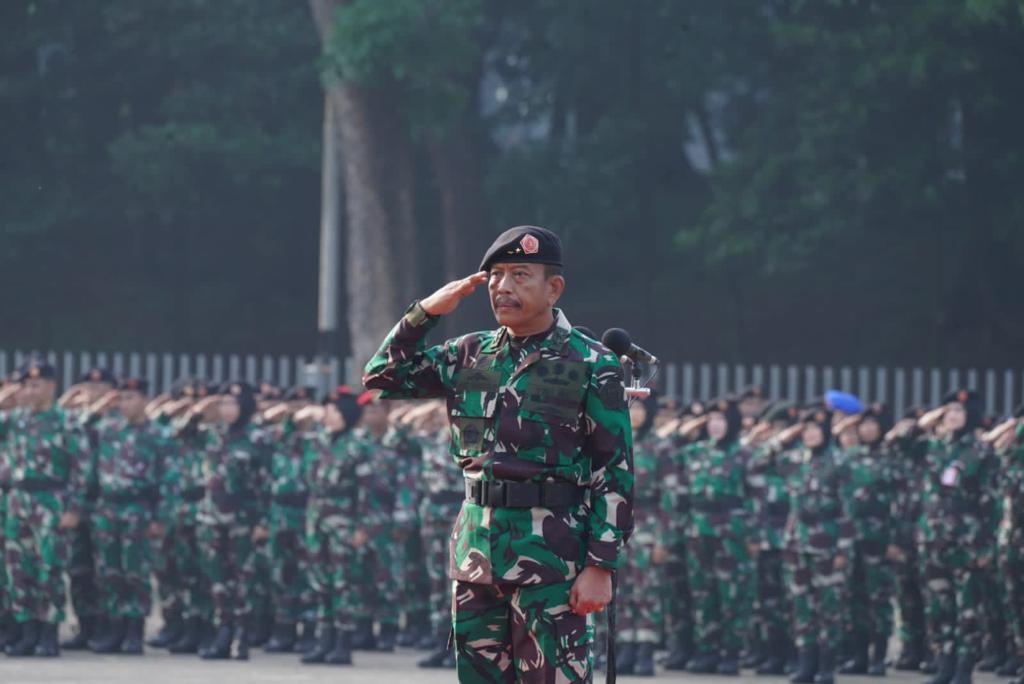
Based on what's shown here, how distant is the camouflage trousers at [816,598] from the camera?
13.2 metres

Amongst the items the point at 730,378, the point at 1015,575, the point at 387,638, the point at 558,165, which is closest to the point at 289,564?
the point at 387,638

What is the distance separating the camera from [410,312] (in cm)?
664

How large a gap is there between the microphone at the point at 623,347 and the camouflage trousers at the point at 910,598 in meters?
7.22

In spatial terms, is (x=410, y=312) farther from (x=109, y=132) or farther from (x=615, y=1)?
(x=109, y=132)

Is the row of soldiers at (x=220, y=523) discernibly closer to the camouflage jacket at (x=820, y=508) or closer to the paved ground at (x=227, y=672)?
the paved ground at (x=227, y=672)

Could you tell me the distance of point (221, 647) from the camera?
13883 millimetres

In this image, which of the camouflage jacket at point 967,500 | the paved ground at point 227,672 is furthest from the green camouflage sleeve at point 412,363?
the camouflage jacket at point 967,500

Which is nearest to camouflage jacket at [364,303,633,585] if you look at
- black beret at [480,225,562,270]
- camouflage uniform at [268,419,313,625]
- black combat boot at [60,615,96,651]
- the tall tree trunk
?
black beret at [480,225,562,270]

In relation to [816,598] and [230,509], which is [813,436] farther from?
[230,509]

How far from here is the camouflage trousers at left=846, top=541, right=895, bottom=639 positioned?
13617 mm

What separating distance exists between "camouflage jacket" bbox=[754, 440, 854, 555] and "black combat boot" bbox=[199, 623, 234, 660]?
392 cm

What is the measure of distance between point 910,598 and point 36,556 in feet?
19.8

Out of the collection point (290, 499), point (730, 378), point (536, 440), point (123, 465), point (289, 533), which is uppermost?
point (730, 378)

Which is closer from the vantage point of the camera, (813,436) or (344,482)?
(813,436)
